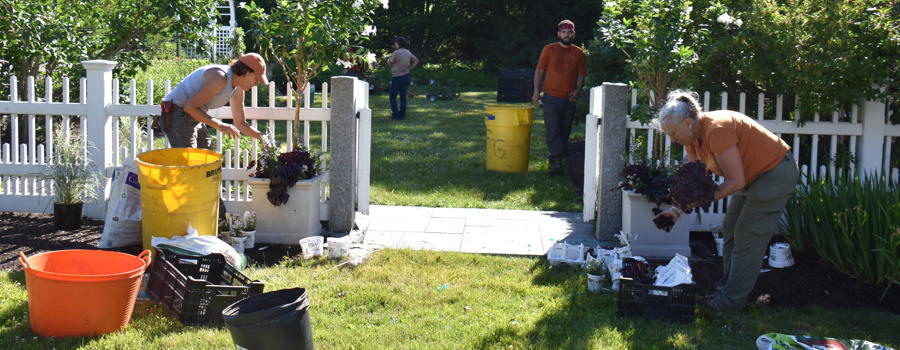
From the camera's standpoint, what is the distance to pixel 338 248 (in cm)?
511

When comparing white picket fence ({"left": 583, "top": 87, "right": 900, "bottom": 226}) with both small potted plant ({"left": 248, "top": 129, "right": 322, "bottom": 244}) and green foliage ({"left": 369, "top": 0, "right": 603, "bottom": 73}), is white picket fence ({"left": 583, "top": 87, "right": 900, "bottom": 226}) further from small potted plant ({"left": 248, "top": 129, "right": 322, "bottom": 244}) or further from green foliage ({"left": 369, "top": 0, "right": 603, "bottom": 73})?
green foliage ({"left": 369, "top": 0, "right": 603, "bottom": 73})

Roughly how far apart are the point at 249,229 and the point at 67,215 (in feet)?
5.34

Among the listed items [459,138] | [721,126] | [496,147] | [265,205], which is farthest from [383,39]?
[721,126]

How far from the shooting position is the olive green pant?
3967 millimetres

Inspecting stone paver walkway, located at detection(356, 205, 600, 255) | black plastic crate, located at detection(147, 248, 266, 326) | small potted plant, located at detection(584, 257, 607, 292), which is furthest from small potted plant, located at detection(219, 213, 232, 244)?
small potted plant, located at detection(584, 257, 607, 292)

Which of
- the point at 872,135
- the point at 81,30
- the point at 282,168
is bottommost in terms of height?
the point at 282,168

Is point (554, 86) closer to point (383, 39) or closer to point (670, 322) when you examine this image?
point (670, 322)

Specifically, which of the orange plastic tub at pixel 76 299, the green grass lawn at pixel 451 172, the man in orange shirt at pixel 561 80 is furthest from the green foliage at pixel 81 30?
the orange plastic tub at pixel 76 299

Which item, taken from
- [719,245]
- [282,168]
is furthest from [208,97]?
[719,245]

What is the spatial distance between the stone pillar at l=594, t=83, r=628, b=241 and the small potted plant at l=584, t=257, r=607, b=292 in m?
1.20

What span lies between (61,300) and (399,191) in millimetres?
4399

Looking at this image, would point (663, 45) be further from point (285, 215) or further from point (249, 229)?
point (249, 229)

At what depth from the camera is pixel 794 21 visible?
209 inches

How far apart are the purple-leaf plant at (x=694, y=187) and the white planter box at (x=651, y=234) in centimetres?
144
